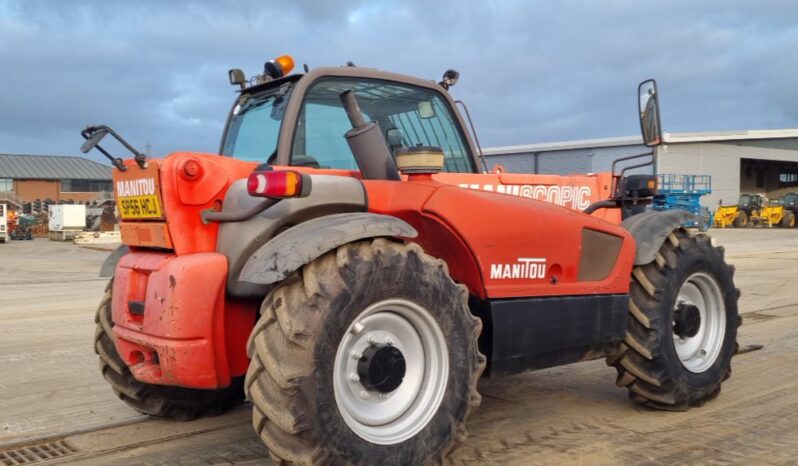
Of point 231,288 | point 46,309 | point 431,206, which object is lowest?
point 46,309

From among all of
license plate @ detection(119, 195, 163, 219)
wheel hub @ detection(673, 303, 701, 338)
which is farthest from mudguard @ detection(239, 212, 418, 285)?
wheel hub @ detection(673, 303, 701, 338)

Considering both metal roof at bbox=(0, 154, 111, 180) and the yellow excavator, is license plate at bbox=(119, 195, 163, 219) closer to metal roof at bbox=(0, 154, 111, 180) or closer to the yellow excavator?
the yellow excavator

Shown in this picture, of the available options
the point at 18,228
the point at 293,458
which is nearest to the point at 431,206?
the point at 293,458

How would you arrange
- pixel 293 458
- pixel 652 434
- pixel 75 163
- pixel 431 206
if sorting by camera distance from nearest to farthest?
1. pixel 293 458
2. pixel 431 206
3. pixel 652 434
4. pixel 75 163

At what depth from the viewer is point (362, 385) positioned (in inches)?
135

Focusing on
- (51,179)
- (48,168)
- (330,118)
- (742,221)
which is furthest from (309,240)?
(48,168)

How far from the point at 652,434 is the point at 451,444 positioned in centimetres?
150

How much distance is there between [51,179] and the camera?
6178cm

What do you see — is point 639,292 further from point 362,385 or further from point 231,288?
point 231,288

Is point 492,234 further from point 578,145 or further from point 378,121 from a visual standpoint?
point 578,145

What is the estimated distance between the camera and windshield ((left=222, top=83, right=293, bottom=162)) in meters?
4.42

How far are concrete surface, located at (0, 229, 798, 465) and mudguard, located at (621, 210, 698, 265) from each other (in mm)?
1048

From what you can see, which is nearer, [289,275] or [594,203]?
[289,275]

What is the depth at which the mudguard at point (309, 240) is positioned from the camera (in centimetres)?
310
